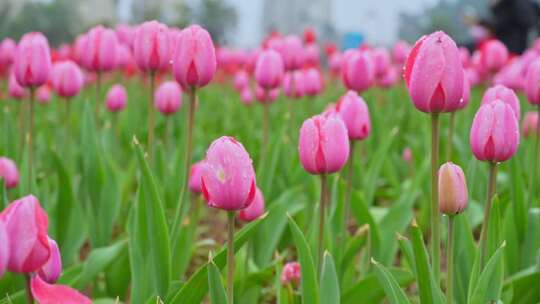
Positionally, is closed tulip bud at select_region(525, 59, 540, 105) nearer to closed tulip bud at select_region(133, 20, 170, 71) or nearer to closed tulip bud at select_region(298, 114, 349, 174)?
closed tulip bud at select_region(298, 114, 349, 174)

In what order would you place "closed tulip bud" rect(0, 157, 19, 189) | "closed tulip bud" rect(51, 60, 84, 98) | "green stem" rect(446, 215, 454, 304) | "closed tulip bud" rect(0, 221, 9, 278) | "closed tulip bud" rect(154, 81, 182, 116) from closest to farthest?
"closed tulip bud" rect(0, 221, 9, 278) < "green stem" rect(446, 215, 454, 304) < "closed tulip bud" rect(0, 157, 19, 189) < "closed tulip bud" rect(51, 60, 84, 98) < "closed tulip bud" rect(154, 81, 182, 116)

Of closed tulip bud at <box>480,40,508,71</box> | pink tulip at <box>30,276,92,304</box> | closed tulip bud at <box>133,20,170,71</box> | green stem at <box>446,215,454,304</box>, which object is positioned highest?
closed tulip bud at <box>133,20,170,71</box>

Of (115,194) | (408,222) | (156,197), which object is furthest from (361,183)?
(156,197)

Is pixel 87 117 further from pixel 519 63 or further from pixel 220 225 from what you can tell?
pixel 519 63

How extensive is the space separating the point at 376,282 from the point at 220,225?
5.06ft

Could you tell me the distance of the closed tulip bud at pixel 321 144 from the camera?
1.17 metres

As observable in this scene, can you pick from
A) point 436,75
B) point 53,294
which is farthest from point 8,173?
point 436,75

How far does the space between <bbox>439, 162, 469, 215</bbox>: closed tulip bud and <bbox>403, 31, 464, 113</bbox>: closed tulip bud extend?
9cm

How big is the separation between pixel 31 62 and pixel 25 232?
89cm

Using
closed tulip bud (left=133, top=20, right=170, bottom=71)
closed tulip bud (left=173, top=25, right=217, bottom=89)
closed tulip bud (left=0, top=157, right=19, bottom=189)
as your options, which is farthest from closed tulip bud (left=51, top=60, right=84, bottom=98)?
closed tulip bud (left=173, top=25, right=217, bottom=89)

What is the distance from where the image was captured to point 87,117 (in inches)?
76.9

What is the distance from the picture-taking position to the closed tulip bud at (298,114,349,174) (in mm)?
1166

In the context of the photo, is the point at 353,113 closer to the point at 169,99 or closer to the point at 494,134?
the point at 494,134

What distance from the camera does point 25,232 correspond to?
0.79 metres
